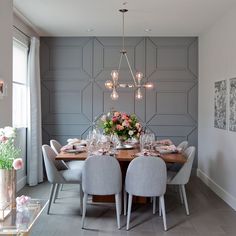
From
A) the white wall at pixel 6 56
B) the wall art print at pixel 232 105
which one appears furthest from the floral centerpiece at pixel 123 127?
the white wall at pixel 6 56

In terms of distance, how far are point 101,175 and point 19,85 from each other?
272 cm

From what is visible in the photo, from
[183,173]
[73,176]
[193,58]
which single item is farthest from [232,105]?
[73,176]

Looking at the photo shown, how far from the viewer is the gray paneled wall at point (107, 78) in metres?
6.80

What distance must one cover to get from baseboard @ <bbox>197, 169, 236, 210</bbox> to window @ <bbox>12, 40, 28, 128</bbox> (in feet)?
11.4

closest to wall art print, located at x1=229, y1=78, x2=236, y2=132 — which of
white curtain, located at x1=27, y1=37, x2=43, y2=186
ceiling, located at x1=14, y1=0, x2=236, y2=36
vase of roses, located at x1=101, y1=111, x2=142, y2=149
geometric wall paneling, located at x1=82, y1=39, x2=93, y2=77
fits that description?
ceiling, located at x1=14, y1=0, x2=236, y2=36

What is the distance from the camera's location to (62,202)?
4906mm

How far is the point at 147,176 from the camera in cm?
383

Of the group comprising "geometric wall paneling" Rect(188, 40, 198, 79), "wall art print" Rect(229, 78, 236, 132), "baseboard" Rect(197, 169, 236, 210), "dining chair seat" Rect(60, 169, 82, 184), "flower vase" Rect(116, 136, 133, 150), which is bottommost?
"baseboard" Rect(197, 169, 236, 210)

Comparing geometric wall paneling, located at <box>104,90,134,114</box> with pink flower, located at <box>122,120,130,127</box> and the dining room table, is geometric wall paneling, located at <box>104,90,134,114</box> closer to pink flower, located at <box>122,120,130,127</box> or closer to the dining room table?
the dining room table

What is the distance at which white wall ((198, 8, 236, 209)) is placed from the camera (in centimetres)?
486

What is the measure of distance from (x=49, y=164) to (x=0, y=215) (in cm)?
217

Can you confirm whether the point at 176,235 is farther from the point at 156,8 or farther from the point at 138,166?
the point at 156,8

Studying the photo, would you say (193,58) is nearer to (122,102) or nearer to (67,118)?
(122,102)

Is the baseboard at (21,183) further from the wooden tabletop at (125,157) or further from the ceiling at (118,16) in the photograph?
the ceiling at (118,16)
